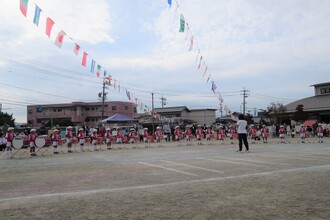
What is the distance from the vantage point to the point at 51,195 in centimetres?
597

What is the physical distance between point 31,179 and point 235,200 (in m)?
5.07

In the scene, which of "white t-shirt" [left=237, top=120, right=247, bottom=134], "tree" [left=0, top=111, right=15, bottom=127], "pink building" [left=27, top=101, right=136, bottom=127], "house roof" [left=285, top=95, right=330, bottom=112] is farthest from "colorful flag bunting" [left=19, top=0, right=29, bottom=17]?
"pink building" [left=27, top=101, right=136, bottom=127]

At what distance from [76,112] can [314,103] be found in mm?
45789

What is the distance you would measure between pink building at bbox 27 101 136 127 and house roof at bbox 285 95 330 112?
32.7m

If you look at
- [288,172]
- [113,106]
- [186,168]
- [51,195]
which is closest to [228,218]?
[51,195]

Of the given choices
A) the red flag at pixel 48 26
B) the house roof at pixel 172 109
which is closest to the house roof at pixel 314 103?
the house roof at pixel 172 109

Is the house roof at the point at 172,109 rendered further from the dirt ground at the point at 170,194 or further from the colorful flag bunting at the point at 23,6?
the dirt ground at the point at 170,194

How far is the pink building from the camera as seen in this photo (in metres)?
69.1

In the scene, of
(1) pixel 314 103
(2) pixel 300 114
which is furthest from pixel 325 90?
(2) pixel 300 114

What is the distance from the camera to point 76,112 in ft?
227

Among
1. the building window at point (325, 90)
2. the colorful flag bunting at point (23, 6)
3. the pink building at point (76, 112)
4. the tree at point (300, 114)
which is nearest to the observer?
the colorful flag bunting at point (23, 6)

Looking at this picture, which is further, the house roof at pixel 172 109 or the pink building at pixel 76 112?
the house roof at pixel 172 109

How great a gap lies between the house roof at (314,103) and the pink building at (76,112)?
32.7 meters

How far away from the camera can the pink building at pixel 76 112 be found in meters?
69.1
